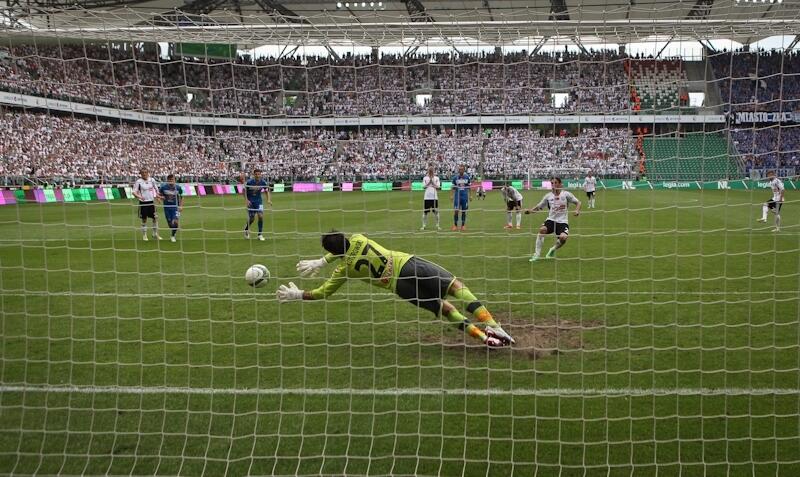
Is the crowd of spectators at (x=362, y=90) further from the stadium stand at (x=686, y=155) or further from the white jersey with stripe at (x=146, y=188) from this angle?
the white jersey with stripe at (x=146, y=188)

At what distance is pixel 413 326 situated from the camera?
8.14m

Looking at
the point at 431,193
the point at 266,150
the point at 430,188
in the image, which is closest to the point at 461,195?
the point at 431,193

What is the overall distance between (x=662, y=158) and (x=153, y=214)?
43.8ft

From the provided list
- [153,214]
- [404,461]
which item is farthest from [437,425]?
[153,214]

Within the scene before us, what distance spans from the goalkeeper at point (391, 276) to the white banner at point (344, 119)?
1.45 metres

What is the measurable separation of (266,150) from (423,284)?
10.9 feet

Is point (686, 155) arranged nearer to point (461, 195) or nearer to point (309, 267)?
point (309, 267)

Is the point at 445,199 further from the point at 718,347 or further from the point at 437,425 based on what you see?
the point at 437,425

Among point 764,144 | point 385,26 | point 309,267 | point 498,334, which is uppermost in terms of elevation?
point 385,26

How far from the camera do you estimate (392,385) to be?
6.06 metres

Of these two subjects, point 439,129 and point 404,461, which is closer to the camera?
point 404,461

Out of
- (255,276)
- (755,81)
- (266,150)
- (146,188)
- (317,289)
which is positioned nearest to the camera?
(317,289)

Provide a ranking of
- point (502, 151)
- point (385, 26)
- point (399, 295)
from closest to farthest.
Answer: point (385, 26), point (399, 295), point (502, 151)

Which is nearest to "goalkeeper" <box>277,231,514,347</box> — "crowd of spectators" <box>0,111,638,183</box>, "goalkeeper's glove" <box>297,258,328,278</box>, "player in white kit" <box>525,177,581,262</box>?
"goalkeeper's glove" <box>297,258,328,278</box>
